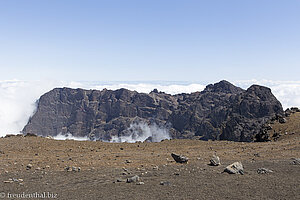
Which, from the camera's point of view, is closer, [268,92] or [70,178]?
[70,178]

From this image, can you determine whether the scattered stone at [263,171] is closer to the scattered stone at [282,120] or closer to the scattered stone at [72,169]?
the scattered stone at [72,169]

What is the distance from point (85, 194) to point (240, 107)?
154 meters

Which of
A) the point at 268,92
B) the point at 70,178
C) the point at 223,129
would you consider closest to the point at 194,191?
the point at 70,178

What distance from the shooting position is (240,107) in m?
155

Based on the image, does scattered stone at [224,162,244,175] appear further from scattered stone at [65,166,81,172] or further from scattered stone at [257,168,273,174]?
scattered stone at [65,166,81,172]

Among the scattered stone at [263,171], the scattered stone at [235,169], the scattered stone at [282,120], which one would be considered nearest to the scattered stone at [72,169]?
the scattered stone at [235,169]

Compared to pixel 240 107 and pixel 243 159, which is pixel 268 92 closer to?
pixel 240 107

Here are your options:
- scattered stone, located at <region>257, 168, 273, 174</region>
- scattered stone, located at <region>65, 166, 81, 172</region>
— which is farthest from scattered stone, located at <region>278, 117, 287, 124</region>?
scattered stone, located at <region>65, 166, 81, 172</region>

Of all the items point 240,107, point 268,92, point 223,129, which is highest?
point 268,92

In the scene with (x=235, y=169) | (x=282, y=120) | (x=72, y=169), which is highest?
(x=235, y=169)

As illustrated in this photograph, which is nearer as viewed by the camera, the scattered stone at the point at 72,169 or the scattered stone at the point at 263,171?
the scattered stone at the point at 263,171

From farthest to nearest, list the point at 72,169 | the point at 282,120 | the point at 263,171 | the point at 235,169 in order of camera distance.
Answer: the point at 282,120 → the point at 72,169 → the point at 263,171 → the point at 235,169

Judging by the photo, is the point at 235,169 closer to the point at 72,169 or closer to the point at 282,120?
the point at 72,169

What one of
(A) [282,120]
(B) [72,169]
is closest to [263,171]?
(B) [72,169]
